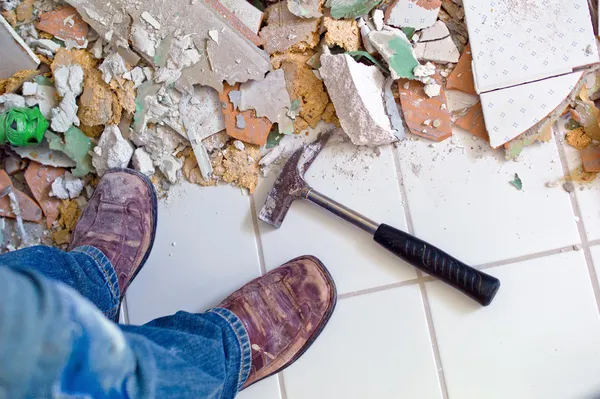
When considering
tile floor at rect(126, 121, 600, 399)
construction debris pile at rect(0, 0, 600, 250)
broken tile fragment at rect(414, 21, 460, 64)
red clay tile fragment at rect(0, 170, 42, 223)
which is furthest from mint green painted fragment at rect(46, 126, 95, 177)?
broken tile fragment at rect(414, 21, 460, 64)

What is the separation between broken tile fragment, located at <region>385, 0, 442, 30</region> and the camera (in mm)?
968

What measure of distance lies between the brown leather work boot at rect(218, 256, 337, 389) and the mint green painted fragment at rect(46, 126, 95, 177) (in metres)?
0.43

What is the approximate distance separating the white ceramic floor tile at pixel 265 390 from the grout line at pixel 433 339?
0.32m

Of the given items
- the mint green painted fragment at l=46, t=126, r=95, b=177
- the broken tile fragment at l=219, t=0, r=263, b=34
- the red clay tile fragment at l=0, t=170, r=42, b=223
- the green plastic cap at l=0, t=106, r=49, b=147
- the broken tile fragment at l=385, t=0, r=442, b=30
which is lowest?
the red clay tile fragment at l=0, t=170, r=42, b=223

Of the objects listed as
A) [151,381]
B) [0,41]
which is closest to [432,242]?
[151,381]

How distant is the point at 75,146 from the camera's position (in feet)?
3.43

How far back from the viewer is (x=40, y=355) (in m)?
0.50

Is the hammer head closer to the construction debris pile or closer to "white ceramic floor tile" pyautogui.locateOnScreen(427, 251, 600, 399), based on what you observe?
the construction debris pile

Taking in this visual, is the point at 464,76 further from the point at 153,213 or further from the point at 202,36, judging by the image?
the point at 153,213

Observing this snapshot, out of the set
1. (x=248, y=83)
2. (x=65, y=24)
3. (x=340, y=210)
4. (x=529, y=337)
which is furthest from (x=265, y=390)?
(x=65, y=24)

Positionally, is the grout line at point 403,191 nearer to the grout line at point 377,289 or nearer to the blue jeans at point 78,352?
the grout line at point 377,289

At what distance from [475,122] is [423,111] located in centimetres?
10

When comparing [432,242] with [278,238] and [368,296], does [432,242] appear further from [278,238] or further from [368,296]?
[278,238]

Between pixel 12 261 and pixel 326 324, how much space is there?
0.57 meters
